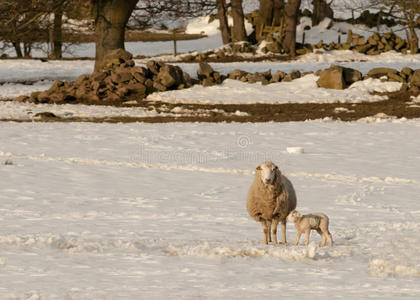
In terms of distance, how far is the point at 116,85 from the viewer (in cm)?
2903

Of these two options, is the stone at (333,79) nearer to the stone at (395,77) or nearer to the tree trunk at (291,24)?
the stone at (395,77)

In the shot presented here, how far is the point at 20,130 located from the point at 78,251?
13.0m

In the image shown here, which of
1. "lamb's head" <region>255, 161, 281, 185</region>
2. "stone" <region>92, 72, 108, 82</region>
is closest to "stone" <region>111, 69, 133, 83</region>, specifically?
"stone" <region>92, 72, 108, 82</region>

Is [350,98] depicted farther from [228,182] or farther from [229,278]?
[229,278]

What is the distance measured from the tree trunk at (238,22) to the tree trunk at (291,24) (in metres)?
3.35

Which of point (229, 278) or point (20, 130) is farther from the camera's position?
point (20, 130)

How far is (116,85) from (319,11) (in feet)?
83.5

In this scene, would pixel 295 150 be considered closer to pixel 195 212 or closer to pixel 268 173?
pixel 195 212

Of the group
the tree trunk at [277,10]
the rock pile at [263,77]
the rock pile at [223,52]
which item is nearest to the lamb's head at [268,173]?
the rock pile at [263,77]

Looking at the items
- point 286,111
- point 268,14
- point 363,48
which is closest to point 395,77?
point 286,111

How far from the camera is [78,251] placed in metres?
8.20

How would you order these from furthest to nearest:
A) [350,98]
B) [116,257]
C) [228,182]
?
1. [350,98]
2. [228,182]
3. [116,257]

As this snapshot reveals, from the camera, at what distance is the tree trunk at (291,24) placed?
41.4 metres

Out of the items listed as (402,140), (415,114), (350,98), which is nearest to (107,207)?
(402,140)
